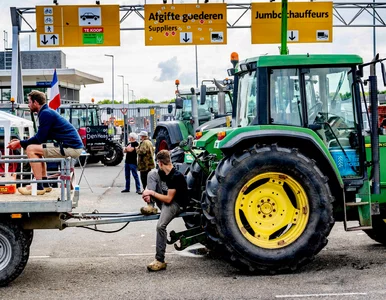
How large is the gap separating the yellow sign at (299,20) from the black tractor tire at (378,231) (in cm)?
1666

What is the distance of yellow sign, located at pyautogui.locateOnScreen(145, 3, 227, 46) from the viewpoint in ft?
82.2

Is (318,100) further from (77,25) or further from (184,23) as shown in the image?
(77,25)

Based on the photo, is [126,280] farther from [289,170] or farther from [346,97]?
[346,97]

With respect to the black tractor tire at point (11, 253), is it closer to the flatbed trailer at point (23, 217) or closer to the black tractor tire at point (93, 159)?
the flatbed trailer at point (23, 217)

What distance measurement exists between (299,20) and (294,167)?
60.9 ft

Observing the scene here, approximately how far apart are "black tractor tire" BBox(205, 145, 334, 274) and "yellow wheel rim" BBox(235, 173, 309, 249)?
0.04ft

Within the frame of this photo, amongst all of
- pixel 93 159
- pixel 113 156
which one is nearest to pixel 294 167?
pixel 113 156

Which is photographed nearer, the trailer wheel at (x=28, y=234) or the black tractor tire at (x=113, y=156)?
the trailer wheel at (x=28, y=234)

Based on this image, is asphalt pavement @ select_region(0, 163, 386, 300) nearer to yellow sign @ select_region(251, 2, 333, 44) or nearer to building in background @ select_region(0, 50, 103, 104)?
yellow sign @ select_region(251, 2, 333, 44)

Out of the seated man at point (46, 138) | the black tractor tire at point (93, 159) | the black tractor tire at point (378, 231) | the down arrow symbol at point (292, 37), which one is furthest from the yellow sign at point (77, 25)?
the black tractor tire at point (378, 231)

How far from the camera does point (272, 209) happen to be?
308 inches

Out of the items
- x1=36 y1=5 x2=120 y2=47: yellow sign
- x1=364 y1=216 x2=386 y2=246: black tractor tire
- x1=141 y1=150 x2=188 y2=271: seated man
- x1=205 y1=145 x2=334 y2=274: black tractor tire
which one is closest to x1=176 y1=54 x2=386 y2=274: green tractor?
x1=205 y1=145 x2=334 y2=274: black tractor tire

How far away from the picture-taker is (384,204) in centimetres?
842

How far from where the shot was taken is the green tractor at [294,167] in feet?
24.8
